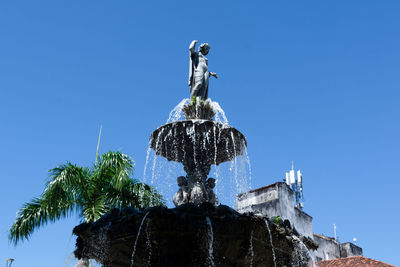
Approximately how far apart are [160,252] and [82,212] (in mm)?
7981

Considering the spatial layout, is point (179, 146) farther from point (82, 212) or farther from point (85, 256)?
point (82, 212)

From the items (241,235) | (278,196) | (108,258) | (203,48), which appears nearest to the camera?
(241,235)

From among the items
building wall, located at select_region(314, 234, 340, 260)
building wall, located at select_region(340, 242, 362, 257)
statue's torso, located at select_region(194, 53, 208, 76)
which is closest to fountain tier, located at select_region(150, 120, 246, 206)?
statue's torso, located at select_region(194, 53, 208, 76)

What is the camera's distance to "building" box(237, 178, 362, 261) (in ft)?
89.6

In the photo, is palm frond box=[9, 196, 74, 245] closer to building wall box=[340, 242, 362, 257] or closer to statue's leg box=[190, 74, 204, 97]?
statue's leg box=[190, 74, 204, 97]

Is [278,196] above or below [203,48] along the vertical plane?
above

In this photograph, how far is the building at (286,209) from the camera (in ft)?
89.6

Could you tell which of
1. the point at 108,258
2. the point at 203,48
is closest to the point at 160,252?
the point at 108,258

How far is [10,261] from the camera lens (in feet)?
78.0

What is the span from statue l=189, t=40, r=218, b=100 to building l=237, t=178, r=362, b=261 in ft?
51.2

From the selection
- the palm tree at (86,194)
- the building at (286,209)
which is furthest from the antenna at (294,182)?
the palm tree at (86,194)

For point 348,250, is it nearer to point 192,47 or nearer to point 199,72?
point 199,72

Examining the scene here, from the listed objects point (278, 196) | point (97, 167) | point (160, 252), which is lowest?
point (160, 252)

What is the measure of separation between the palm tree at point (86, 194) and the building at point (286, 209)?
12056 mm
